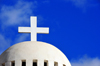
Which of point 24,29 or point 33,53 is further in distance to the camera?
point 24,29

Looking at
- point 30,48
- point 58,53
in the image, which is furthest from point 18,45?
point 58,53

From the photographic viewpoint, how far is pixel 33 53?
22656 mm

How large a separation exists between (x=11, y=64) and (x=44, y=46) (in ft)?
9.68

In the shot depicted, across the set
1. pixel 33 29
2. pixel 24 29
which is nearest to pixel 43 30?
pixel 33 29

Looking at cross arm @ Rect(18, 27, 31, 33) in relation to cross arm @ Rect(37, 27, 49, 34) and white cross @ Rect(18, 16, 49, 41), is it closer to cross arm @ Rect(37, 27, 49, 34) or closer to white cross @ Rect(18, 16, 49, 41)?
white cross @ Rect(18, 16, 49, 41)

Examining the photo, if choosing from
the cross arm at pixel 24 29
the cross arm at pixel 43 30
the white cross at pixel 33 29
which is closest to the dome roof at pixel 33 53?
the white cross at pixel 33 29

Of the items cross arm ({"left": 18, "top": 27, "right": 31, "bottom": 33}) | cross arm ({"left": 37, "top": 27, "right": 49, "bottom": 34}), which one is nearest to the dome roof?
cross arm ({"left": 37, "top": 27, "right": 49, "bottom": 34})

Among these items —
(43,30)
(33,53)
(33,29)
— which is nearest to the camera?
(33,53)

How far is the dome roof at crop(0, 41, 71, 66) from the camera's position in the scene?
22641mm

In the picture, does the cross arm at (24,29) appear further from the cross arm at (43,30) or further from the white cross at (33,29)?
the cross arm at (43,30)

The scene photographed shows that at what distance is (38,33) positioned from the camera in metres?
27.0

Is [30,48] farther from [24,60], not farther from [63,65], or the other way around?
[63,65]

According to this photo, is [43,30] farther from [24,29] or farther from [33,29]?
[24,29]

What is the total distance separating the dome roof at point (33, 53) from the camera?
22.6m
